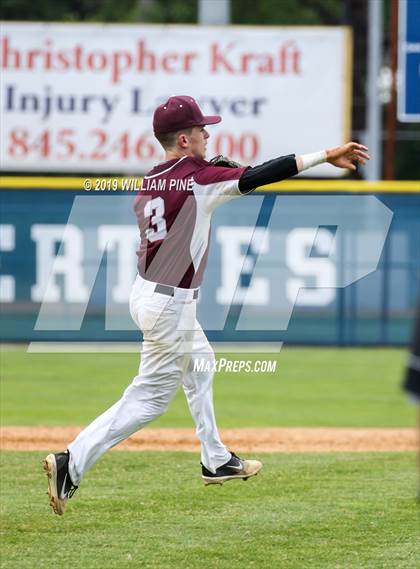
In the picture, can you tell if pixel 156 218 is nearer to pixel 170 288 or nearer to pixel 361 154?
pixel 170 288

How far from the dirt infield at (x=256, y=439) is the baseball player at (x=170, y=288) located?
9.62ft

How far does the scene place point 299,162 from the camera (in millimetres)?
6129

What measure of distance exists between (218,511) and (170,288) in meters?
1.49

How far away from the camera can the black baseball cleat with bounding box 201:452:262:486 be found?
22.5 ft

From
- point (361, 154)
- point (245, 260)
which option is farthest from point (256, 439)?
point (245, 260)

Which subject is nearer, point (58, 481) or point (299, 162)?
point (299, 162)

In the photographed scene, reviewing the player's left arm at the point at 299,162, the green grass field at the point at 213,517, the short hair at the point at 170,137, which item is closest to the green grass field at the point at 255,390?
the green grass field at the point at 213,517

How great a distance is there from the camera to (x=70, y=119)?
18531 mm

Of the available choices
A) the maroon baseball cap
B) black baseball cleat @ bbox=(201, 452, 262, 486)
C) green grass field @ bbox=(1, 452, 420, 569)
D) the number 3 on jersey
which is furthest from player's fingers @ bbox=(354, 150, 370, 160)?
green grass field @ bbox=(1, 452, 420, 569)

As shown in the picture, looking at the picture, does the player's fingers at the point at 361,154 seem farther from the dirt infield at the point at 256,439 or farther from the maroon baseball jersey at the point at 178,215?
the dirt infield at the point at 256,439

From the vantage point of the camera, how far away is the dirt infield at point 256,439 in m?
9.64

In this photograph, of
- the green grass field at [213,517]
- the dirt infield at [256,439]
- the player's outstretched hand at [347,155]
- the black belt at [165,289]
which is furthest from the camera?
the dirt infield at [256,439]

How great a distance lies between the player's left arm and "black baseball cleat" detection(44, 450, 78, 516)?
169cm

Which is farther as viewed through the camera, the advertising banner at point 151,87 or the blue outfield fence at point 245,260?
the advertising banner at point 151,87
